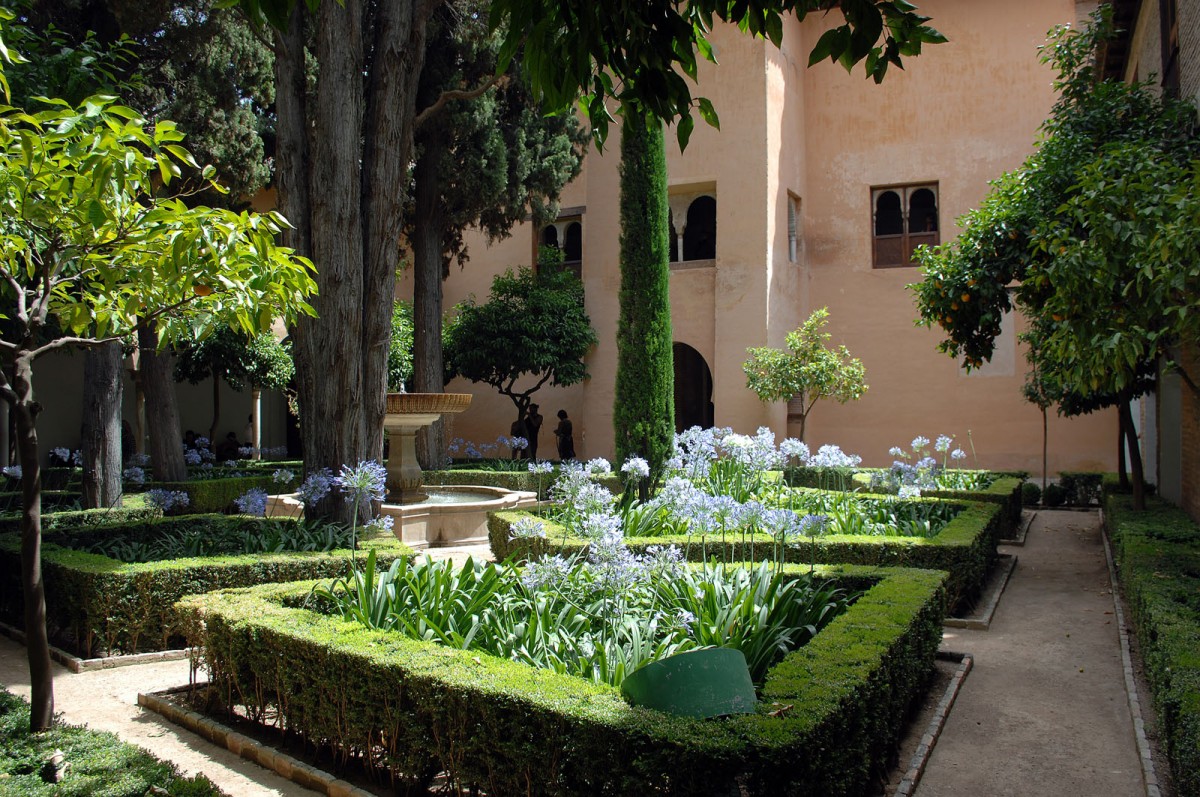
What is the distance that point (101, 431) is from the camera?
35.3 feet

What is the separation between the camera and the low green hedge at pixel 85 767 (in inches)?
120

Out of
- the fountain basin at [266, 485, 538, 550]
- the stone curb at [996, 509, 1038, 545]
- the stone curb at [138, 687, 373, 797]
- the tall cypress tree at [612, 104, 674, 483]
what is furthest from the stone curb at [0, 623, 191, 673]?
the stone curb at [996, 509, 1038, 545]

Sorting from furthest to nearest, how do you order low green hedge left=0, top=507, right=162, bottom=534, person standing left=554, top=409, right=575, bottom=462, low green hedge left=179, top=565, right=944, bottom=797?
1. person standing left=554, top=409, right=575, bottom=462
2. low green hedge left=0, top=507, right=162, bottom=534
3. low green hedge left=179, top=565, right=944, bottom=797

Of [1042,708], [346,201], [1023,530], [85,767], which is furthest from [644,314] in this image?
[85,767]

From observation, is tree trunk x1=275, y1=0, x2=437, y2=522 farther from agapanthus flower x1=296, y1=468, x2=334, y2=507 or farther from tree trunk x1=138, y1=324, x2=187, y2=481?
tree trunk x1=138, y1=324, x2=187, y2=481

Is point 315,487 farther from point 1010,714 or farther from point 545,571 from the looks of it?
point 1010,714

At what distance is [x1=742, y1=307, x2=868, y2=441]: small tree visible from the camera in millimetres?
16188

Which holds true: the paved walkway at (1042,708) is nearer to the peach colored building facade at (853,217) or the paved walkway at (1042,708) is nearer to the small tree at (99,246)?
the small tree at (99,246)

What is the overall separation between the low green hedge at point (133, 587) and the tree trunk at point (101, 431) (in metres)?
4.41

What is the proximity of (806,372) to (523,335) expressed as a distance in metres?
5.47

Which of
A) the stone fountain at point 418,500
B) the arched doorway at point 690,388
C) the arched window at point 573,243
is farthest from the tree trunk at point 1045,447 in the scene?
the arched window at point 573,243

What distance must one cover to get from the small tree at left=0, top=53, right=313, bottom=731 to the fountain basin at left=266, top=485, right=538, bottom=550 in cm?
633

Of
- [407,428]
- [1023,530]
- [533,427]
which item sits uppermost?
[407,428]

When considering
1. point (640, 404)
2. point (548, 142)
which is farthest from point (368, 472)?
point (548, 142)
